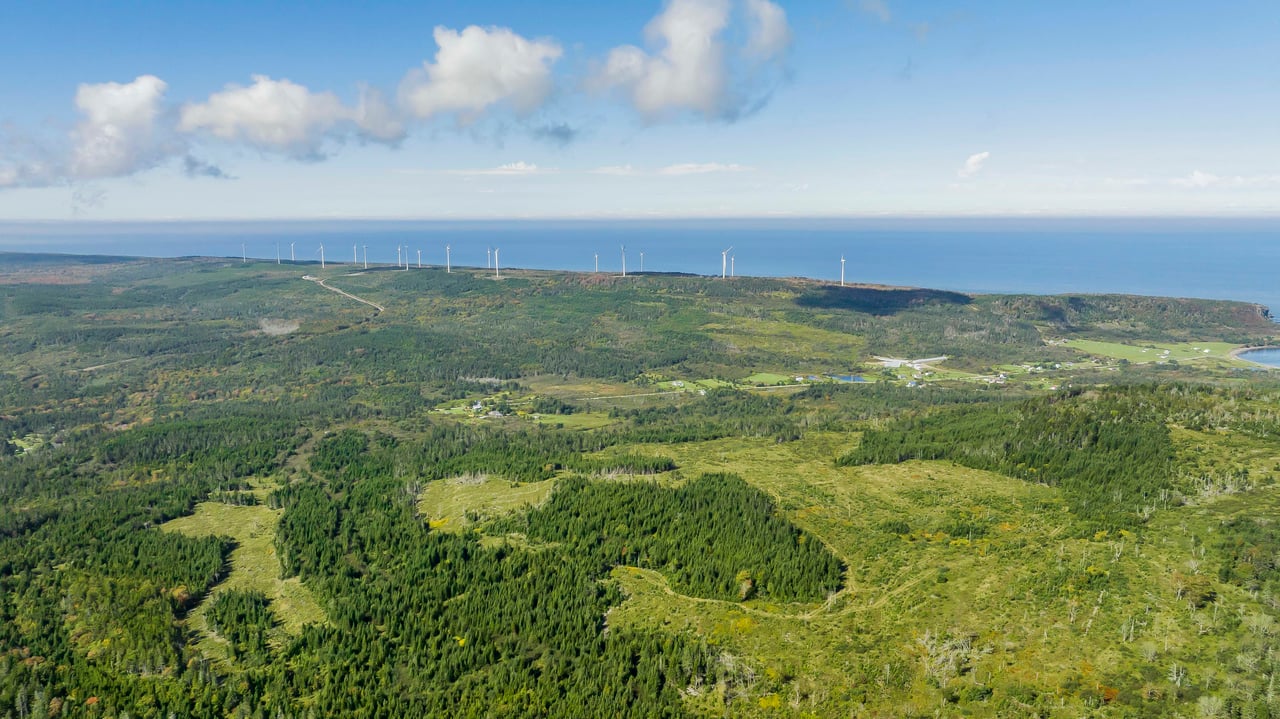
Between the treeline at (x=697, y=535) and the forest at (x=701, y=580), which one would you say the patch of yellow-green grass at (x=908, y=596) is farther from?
the treeline at (x=697, y=535)

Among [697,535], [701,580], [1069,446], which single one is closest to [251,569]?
[697,535]

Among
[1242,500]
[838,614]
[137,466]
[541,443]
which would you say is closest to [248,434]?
[137,466]

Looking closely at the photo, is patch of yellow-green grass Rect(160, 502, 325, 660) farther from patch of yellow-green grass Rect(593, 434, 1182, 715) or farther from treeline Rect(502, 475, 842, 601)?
patch of yellow-green grass Rect(593, 434, 1182, 715)

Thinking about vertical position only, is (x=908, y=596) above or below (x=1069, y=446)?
below

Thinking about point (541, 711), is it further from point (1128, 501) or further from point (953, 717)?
point (1128, 501)

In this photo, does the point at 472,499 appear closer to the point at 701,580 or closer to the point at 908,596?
the point at 701,580

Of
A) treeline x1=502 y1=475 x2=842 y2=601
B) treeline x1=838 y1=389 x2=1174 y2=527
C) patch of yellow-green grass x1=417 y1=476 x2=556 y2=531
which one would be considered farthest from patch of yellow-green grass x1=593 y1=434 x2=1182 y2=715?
patch of yellow-green grass x1=417 y1=476 x2=556 y2=531

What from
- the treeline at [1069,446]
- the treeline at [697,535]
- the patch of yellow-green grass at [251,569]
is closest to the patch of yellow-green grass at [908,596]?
the treeline at [697,535]
